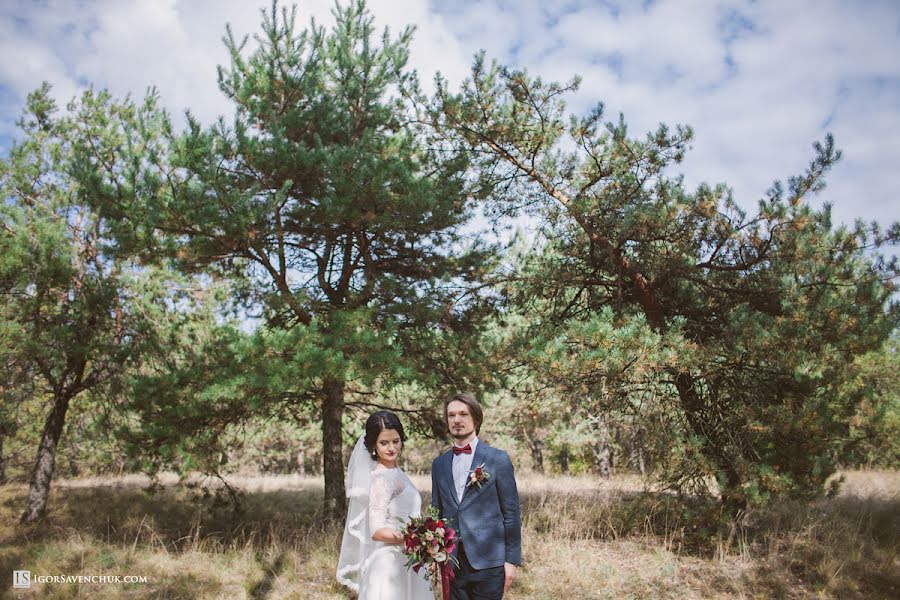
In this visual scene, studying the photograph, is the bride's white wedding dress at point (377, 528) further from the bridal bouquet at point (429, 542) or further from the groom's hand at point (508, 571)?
the groom's hand at point (508, 571)

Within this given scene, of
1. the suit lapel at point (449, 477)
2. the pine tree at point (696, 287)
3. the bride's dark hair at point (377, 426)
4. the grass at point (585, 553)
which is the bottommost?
the grass at point (585, 553)

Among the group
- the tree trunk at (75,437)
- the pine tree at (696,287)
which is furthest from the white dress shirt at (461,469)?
the tree trunk at (75,437)

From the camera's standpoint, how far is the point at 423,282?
8523 millimetres

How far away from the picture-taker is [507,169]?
8219 millimetres

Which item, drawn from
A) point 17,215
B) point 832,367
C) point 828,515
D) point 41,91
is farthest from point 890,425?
point 41,91

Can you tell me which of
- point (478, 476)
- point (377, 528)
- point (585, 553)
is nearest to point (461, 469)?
point (478, 476)

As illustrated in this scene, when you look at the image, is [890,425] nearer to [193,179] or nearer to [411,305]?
[411,305]

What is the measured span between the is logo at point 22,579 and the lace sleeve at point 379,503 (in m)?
5.54

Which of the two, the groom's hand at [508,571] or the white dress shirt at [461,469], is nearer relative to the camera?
the groom's hand at [508,571]

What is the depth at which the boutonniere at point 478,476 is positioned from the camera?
9.89ft

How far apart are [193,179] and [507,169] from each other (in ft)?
15.3

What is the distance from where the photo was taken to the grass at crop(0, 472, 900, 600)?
5.44m

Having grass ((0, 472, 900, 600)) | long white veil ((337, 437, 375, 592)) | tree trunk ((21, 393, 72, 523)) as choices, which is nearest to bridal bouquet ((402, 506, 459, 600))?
long white veil ((337, 437, 375, 592))

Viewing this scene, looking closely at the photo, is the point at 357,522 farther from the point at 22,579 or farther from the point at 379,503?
the point at 22,579
